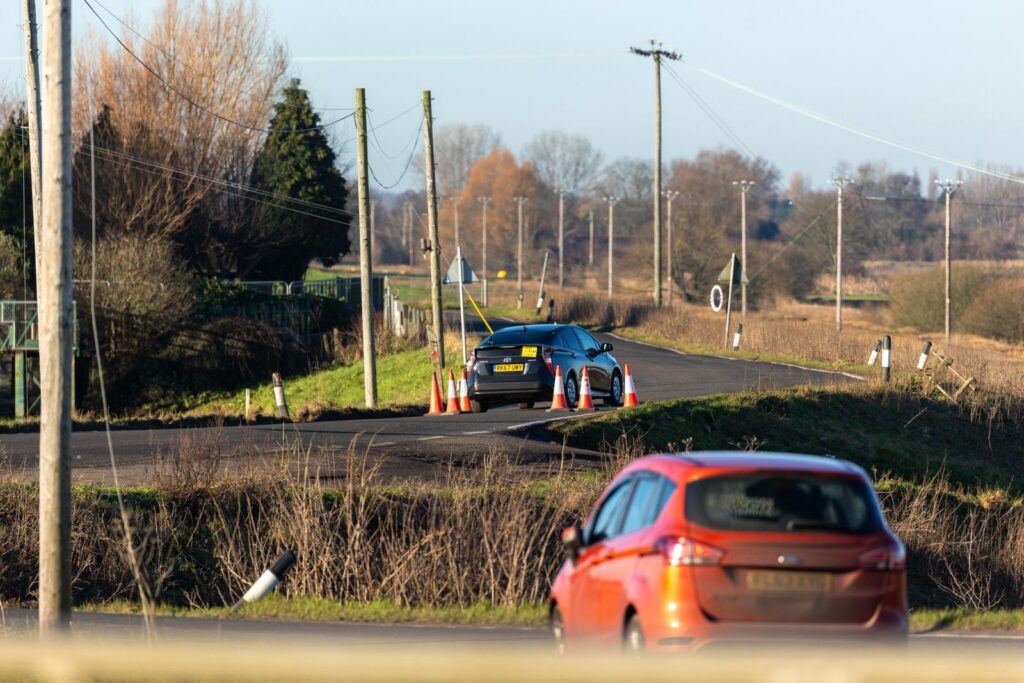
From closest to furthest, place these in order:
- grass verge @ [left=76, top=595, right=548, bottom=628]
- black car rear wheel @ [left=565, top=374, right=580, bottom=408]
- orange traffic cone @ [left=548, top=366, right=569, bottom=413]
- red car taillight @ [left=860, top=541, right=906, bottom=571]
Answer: red car taillight @ [left=860, top=541, right=906, bottom=571] < grass verge @ [left=76, top=595, right=548, bottom=628] < orange traffic cone @ [left=548, top=366, right=569, bottom=413] < black car rear wheel @ [left=565, top=374, right=580, bottom=408]

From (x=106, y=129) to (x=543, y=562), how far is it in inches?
1918

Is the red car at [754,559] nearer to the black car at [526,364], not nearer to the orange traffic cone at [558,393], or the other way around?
the orange traffic cone at [558,393]

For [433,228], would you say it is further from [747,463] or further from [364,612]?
[747,463]

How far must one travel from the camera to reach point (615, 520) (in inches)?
345

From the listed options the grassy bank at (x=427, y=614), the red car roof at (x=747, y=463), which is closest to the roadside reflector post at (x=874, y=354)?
the grassy bank at (x=427, y=614)

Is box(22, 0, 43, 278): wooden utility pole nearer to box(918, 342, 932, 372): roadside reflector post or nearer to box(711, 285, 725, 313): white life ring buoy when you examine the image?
box(918, 342, 932, 372): roadside reflector post

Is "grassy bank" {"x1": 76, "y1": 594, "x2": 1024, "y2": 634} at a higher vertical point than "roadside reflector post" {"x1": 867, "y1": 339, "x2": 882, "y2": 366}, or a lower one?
lower

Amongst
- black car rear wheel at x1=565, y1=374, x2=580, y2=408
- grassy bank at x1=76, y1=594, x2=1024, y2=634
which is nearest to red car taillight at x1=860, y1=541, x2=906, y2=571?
grassy bank at x1=76, y1=594, x2=1024, y2=634

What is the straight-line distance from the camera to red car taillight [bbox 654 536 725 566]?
752 cm

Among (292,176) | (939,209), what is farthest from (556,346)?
(939,209)

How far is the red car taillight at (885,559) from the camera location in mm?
7688

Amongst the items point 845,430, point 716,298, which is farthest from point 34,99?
point 716,298

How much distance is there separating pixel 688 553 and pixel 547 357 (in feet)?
61.6

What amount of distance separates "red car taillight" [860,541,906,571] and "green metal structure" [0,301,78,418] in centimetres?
3823
